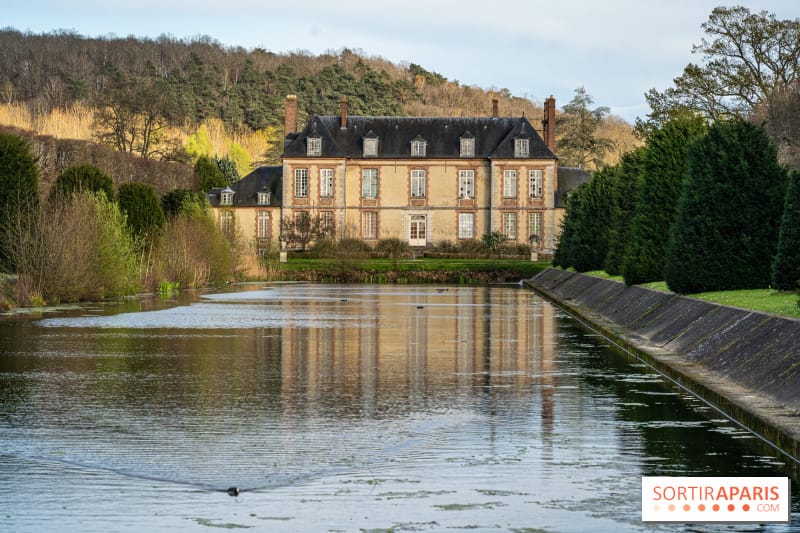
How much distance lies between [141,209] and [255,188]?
36.9 m

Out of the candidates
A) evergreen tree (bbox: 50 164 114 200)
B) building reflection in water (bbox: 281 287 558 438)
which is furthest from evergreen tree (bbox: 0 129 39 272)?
building reflection in water (bbox: 281 287 558 438)

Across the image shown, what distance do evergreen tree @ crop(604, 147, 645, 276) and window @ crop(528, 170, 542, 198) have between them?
39301 millimetres

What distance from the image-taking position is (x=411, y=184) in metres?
78.4

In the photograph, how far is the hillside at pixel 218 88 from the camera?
11869cm

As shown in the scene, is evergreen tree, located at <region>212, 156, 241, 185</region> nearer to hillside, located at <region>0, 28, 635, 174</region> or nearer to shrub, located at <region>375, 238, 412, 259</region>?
hillside, located at <region>0, 28, 635, 174</region>

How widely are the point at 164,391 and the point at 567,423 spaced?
4617mm

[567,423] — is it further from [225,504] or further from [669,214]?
[669,214]

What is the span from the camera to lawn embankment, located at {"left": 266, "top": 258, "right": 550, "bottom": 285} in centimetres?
5719

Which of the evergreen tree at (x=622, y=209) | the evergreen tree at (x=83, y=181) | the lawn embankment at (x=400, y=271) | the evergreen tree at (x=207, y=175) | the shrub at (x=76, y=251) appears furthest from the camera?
the evergreen tree at (x=207, y=175)

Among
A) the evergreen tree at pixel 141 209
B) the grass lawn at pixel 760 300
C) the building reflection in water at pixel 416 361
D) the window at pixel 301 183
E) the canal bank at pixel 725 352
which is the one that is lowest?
the building reflection in water at pixel 416 361

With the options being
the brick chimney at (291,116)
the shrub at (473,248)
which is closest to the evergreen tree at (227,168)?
the brick chimney at (291,116)

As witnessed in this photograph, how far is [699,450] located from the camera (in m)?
9.25

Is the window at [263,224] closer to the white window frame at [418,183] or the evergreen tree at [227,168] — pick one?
the white window frame at [418,183]

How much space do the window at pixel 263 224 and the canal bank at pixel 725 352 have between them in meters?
55.0
